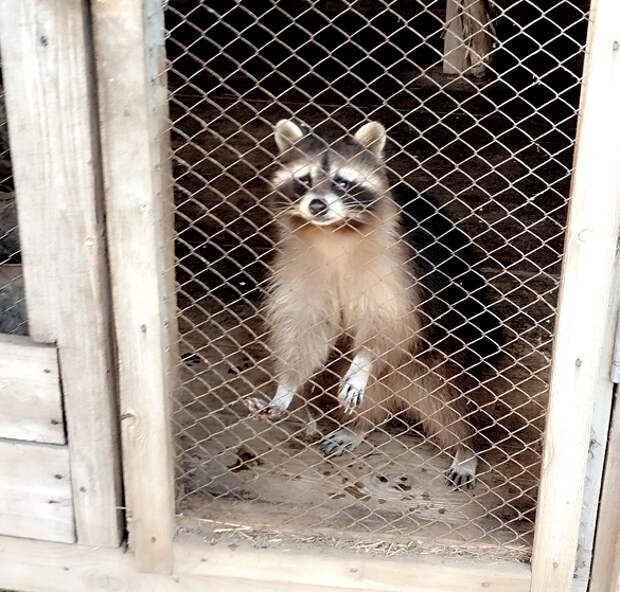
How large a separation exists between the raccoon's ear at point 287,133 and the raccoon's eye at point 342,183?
211mm

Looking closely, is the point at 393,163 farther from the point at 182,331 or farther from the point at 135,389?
the point at 135,389

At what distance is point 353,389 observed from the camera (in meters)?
3.11

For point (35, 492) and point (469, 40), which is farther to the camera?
point (469, 40)

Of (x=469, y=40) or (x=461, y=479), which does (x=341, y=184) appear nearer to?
(x=461, y=479)

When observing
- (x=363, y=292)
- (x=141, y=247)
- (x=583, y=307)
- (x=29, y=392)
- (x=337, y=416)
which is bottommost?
(x=337, y=416)

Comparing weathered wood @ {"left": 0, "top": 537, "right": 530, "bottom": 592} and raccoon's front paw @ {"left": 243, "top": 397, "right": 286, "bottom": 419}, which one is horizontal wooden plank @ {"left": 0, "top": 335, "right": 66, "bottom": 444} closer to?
weathered wood @ {"left": 0, "top": 537, "right": 530, "bottom": 592}

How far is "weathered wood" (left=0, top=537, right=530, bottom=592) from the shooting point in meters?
2.65

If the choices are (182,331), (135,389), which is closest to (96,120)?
(135,389)

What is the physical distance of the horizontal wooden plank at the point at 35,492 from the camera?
8.67 ft

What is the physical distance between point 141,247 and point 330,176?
33.0 inches

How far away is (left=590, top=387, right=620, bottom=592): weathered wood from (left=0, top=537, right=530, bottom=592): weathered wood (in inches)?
8.2

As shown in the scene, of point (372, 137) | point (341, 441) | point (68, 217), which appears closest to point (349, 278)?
point (372, 137)

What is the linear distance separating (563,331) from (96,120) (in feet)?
4.11

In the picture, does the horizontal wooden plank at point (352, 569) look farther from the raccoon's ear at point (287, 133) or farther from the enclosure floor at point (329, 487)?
the raccoon's ear at point (287, 133)
